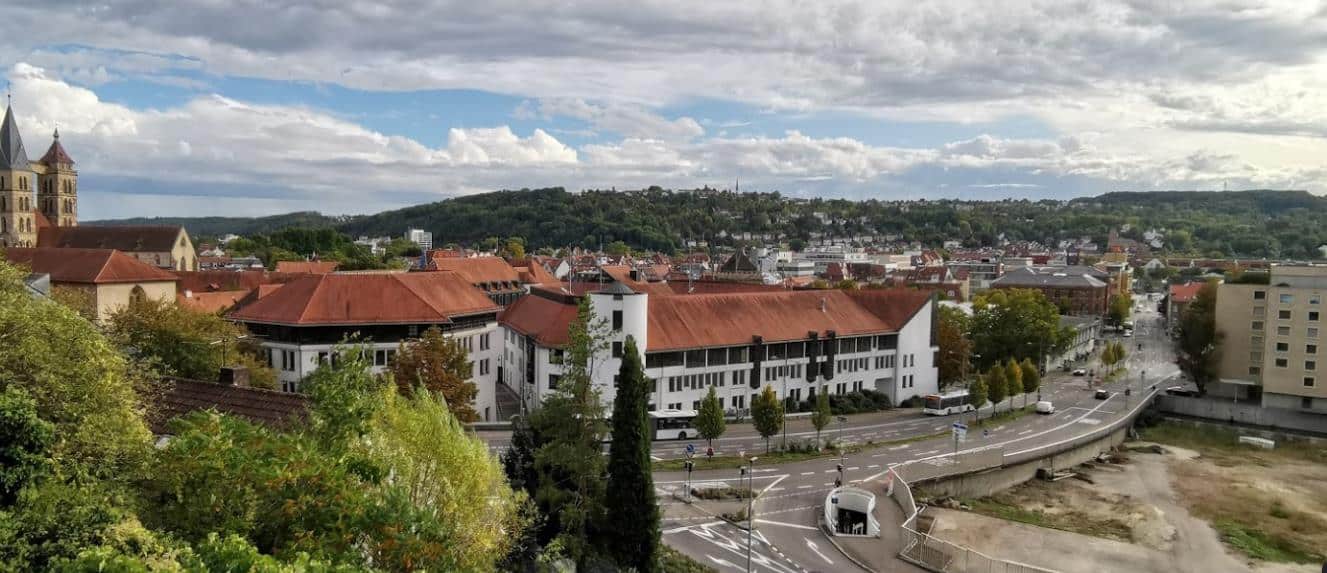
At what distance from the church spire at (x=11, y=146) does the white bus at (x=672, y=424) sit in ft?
352

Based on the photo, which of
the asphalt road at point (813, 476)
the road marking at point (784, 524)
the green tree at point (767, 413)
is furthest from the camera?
the green tree at point (767, 413)

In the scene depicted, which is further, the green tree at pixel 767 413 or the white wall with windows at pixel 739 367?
the white wall with windows at pixel 739 367

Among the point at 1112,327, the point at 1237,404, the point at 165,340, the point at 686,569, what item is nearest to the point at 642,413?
the point at 686,569

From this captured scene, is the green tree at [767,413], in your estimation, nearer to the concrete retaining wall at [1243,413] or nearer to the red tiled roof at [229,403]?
the red tiled roof at [229,403]

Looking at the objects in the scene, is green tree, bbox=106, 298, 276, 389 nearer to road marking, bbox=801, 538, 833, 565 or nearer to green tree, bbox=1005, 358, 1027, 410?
road marking, bbox=801, 538, 833, 565

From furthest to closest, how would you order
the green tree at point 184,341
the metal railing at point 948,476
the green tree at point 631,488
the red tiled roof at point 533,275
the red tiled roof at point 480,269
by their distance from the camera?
the red tiled roof at point 533,275
the red tiled roof at point 480,269
the green tree at point 184,341
the metal railing at point 948,476
the green tree at point 631,488

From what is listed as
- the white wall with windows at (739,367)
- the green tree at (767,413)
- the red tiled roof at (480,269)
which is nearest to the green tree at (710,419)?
the green tree at (767,413)

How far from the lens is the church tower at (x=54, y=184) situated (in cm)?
12712

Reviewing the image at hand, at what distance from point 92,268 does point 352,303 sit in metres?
24.4

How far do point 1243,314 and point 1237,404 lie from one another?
33.9 ft

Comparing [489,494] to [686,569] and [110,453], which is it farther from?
[686,569]

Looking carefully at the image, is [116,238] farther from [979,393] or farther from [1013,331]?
[1013,331]

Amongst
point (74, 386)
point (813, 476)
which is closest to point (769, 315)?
point (813, 476)

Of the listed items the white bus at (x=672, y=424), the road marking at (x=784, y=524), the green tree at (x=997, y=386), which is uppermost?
the green tree at (x=997, y=386)
